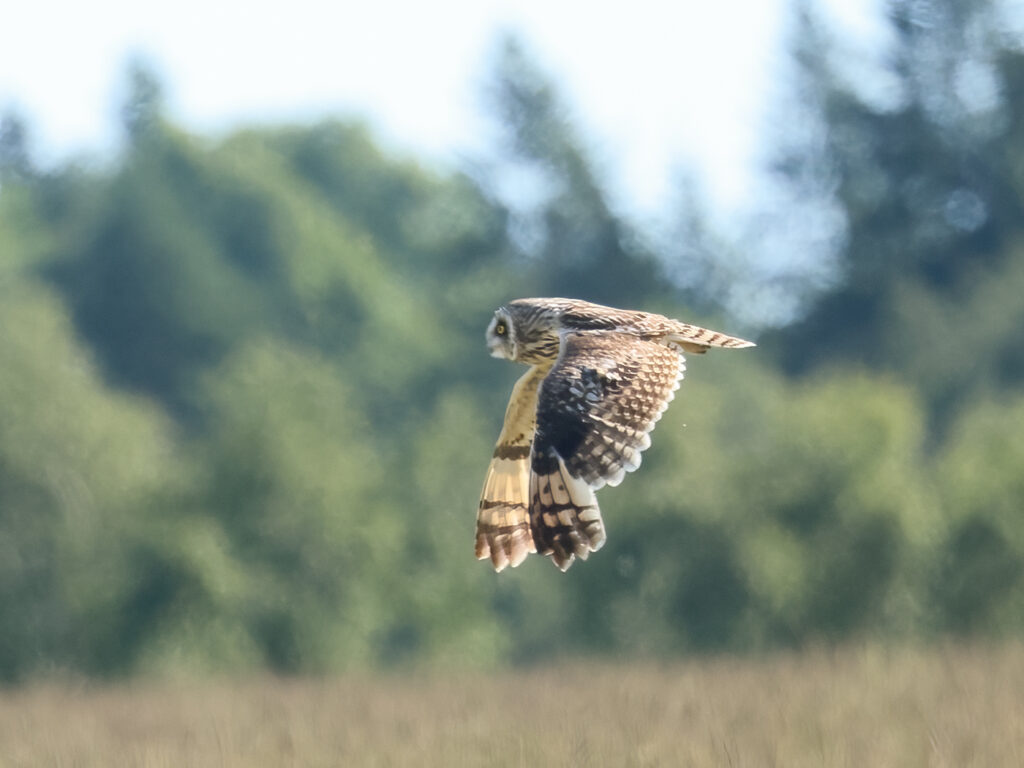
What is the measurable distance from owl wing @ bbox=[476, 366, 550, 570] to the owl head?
109 millimetres

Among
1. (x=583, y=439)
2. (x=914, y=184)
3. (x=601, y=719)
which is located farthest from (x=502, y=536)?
(x=914, y=184)

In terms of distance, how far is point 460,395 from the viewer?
41781 millimetres

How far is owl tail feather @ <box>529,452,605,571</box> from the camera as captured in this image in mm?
7723

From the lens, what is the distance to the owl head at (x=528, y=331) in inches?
357

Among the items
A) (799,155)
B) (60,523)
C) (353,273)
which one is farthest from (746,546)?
(353,273)

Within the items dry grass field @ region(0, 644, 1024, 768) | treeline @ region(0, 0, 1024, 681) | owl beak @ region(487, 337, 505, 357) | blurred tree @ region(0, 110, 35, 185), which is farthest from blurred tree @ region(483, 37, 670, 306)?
owl beak @ region(487, 337, 505, 357)

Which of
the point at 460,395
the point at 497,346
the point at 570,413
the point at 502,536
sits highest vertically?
the point at 460,395

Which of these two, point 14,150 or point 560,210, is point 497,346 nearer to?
point 560,210

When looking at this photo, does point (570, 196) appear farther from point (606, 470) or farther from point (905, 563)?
point (606, 470)

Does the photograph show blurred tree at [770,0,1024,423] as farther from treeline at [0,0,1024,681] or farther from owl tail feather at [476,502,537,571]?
owl tail feather at [476,502,537,571]

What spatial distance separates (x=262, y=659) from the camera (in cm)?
2811

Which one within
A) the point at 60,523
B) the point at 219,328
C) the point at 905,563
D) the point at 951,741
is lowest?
the point at 951,741

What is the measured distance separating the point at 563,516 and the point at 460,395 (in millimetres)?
34002

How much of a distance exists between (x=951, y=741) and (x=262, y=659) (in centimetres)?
1812
